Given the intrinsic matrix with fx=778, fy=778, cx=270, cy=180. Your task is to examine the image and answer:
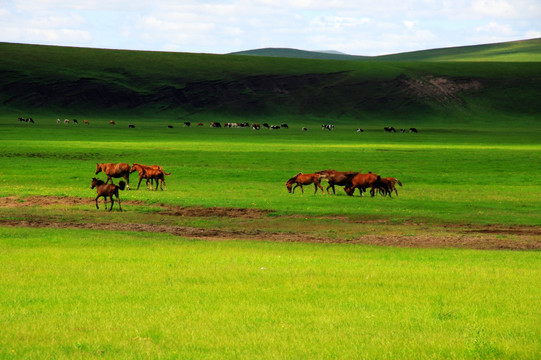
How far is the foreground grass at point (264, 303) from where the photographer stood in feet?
36.9

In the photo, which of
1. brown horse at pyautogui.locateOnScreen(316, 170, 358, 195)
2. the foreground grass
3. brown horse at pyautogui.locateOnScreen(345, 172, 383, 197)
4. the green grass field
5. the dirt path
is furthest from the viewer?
brown horse at pyautogui.locateOnScreen(316, 170, 358, 195)

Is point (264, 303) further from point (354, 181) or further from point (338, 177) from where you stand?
point (338, 177)

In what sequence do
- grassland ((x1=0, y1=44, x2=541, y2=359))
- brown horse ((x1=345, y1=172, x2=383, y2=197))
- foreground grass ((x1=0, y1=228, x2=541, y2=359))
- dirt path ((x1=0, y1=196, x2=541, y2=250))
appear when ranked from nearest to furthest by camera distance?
1. foreground grass ((x1=0, y1=228, x2=541, y2=359))
2. grassland ((x1=0, y1=44, x2=541, y2=359))
3. dirt path ((x1=0, y1=196, x2=541, y2=250))
4. brown horse ((x1=345, y1=172, x2=383, y2=197))

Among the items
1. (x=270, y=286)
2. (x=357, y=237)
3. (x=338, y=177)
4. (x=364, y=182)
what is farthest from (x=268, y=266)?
(x=338, y=177)

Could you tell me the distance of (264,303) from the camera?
47.4ft

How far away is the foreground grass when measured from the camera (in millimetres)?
11258

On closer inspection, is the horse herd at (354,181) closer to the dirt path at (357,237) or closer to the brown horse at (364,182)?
the brown horse at (364,182)

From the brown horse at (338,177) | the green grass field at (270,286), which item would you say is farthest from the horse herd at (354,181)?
the green grass field at (270,286)

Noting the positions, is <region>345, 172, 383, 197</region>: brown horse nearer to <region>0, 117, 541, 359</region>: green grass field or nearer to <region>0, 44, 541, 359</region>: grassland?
<region>0, 44, 541, 359</region>: grassland

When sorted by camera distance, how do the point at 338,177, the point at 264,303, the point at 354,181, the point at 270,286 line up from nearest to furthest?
1. the point at 264,303
2. the point at 270,286
3. the point at 354,181
4. the point at 338,177

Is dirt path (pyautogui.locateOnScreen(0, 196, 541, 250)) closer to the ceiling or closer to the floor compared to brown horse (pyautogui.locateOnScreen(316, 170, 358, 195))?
closer to the floor

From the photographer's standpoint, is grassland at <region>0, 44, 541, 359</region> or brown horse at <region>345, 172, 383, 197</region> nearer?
grassland at <region>0, 44, 541, 359</region>

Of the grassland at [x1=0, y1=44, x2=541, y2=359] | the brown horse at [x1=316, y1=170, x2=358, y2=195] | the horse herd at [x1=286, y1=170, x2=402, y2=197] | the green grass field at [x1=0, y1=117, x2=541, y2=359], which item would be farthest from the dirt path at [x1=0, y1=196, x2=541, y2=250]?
the brown horse at [x1=316, y1=170, x2=358, y2=195]

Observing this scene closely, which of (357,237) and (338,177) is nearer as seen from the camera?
(357,237)
